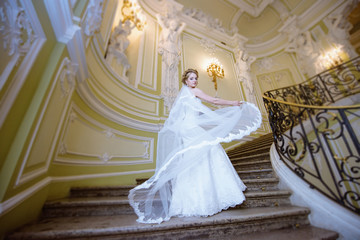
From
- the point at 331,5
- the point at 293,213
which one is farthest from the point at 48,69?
the point at 331,5

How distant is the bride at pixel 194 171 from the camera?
1354 mm

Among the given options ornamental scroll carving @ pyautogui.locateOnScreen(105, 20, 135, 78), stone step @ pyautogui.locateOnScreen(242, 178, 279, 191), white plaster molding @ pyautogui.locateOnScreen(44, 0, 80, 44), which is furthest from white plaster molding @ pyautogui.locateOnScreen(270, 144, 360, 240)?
ornamental scroll carving @ pyautogui.locateOnScreen(105, 20, 135, 78)

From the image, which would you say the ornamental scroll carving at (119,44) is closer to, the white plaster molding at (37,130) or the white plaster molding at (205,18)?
the white plaster molding at (37,130)

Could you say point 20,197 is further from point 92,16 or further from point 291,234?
point 291,234

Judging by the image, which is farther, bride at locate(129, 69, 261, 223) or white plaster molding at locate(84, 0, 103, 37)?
white plaster molding at locate(84, 0, 103, 37)

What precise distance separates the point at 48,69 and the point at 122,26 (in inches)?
106

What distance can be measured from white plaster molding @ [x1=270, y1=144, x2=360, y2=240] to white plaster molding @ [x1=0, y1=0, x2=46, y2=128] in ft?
8.58

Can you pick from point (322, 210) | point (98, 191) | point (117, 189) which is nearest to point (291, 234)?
point (322, 210)

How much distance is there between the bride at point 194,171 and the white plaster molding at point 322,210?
664 millimetres

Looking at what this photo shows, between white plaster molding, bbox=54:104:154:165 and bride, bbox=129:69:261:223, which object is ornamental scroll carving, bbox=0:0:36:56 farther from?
bride, bbox=129:69:261:223

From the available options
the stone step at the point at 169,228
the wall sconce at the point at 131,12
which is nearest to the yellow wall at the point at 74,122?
the stone step at the point at 169,228

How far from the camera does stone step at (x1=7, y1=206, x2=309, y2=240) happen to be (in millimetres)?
1034

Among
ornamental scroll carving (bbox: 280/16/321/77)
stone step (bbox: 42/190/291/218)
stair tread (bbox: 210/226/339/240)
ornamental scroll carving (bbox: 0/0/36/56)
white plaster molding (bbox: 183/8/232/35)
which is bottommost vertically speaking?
stair tread (bbox: 210/226/339/240)

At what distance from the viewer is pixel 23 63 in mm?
1070
